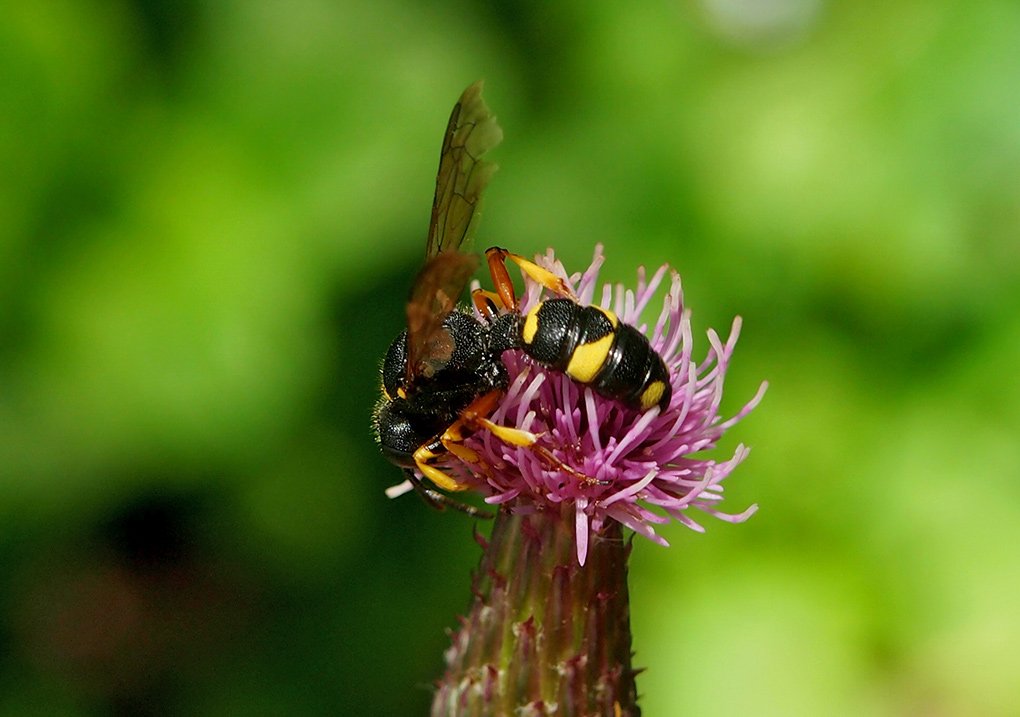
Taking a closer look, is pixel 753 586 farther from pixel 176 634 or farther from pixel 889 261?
pixel 176 634

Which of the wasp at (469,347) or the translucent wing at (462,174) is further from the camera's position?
the translucent wing at (462,174)

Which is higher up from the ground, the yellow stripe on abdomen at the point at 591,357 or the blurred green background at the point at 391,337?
the blurred green background at the point at 391,337

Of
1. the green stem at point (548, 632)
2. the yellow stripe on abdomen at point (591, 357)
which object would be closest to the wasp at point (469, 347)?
the yellow stripe on abdomen at point (591, 357)

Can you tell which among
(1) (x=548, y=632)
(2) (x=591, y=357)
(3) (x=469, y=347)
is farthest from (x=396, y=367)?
(1) (x=548, y=632)

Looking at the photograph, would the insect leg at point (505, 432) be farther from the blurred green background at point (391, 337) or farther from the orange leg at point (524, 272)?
the blurred green background at point (391, 337)

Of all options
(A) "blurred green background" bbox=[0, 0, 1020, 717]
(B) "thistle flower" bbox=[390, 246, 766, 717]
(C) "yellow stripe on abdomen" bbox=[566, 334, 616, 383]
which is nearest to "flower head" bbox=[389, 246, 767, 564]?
(B) "thistle flower" bbox=[390, 246, 766, 717]

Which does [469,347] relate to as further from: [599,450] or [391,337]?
[391,337]

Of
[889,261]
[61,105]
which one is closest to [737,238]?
[889,261]

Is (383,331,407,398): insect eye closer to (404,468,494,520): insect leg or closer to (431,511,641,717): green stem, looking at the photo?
(404,468,494,520): insect leg
